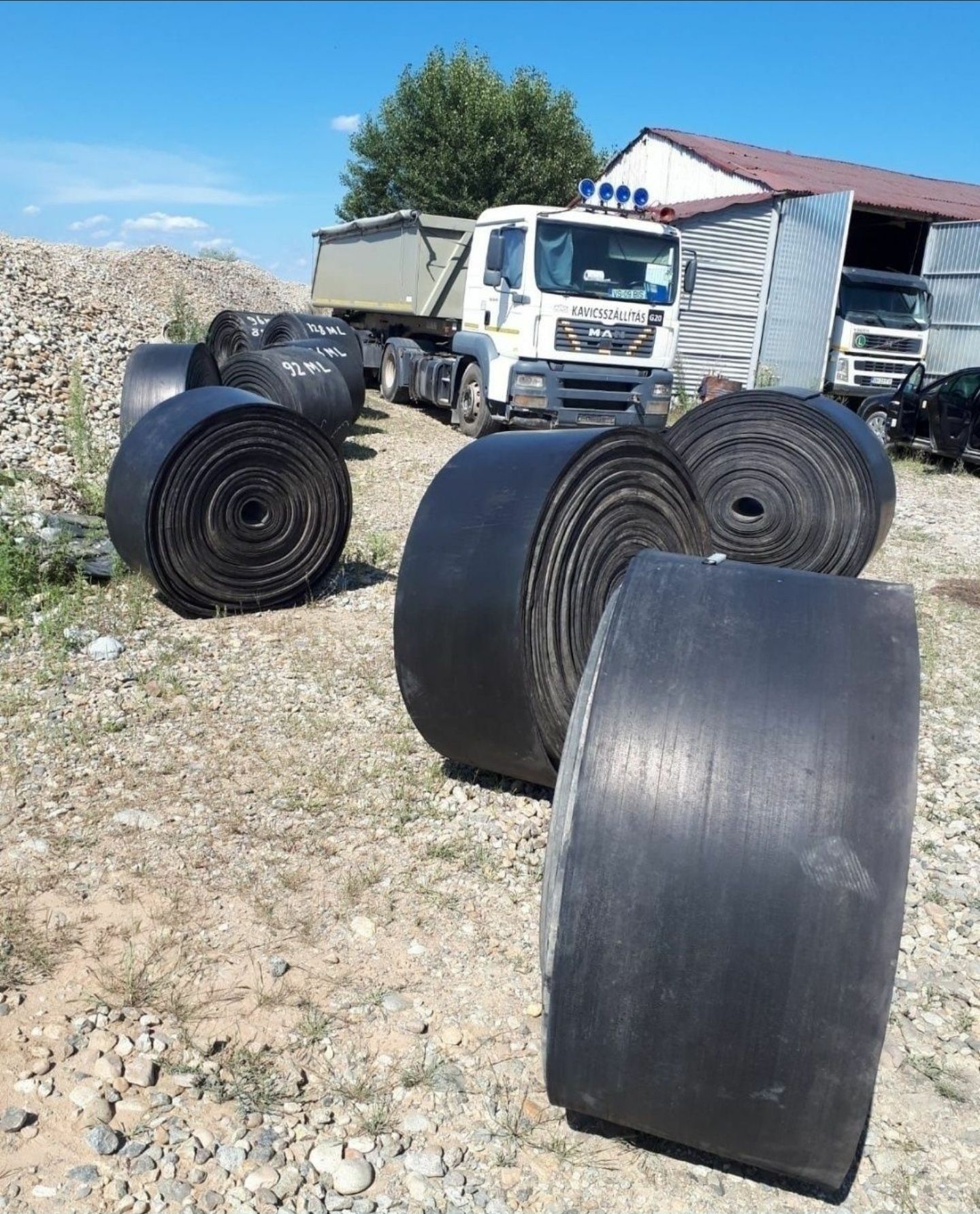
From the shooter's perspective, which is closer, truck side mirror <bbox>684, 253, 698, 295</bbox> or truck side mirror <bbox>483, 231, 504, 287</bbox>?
truck side mirror <bbox>483, 231, 504, 287</bbox>

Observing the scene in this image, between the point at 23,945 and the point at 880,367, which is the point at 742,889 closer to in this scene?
the point at 23,945

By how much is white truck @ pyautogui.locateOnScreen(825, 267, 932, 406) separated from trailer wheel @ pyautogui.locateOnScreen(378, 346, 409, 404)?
771cm

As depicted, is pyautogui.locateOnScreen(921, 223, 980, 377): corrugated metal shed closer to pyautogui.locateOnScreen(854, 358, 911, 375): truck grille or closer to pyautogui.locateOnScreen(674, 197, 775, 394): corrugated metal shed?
pyautogui.locateOnScreen(854, 358, 911, 375): truck grille

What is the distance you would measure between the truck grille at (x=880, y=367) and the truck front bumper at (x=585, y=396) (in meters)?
6.99

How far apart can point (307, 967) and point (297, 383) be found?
864 centimetres

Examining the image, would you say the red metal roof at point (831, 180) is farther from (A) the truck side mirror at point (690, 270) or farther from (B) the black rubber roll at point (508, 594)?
(B) the black rubber roll at point (508, 594)

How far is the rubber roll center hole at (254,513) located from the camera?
6.59m

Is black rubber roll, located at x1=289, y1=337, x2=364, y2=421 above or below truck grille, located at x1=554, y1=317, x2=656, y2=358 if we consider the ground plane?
below

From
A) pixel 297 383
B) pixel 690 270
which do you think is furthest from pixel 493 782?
pixel 690 270

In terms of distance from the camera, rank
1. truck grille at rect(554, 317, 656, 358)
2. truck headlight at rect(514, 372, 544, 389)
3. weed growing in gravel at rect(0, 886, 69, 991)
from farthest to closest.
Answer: truck headlight at rect(514, 372, 544, 389) < truck grille at rect(554, 317, 656, 358) < weed growing in gravel at rect(0, 886, 69, 991)

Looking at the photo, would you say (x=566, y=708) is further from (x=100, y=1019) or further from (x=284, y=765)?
(x=100, y=1019)

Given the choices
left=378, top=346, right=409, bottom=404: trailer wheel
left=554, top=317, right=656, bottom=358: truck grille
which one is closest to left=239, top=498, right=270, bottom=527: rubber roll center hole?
left=554, top=317, right=656, bottom=358: truck grille

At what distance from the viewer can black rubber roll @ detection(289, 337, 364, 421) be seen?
1267 cm

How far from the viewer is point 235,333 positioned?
49.8ft
